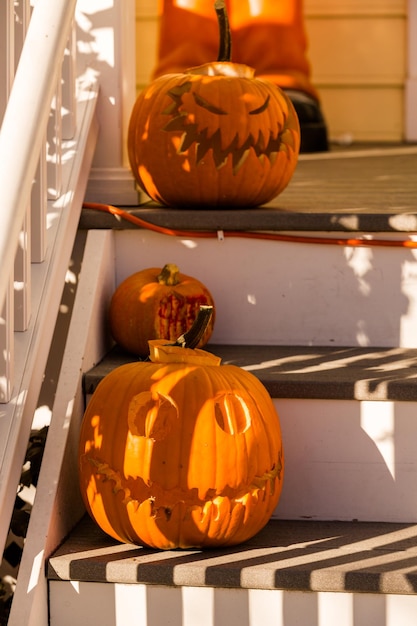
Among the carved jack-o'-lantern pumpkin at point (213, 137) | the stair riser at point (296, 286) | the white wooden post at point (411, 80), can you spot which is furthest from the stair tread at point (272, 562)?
the white wooden post at point (411, 80)

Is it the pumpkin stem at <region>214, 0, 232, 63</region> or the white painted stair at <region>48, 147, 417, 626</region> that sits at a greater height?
the pumpkin stem at <region>214, 0, 232, 63</region>

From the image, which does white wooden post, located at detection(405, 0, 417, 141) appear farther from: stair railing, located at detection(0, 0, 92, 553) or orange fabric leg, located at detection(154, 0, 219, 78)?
stair railing, located at detection(0, 0, 92, 553)

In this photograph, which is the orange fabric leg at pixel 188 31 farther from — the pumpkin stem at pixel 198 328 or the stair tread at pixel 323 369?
the pumpkin stem at pixel 198 328

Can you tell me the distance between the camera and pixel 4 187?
118 centimetres

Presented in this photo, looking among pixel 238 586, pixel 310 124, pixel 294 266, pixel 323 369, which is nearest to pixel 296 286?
pixel 294 266

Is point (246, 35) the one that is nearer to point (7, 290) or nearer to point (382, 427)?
point (382, 427)

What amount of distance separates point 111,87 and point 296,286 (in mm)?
638

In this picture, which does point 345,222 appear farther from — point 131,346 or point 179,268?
point 131,346

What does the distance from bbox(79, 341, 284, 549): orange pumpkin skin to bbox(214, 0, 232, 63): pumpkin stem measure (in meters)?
0.84

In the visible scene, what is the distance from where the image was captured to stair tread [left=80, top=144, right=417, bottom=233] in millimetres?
1906

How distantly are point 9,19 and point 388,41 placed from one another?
2657 mm

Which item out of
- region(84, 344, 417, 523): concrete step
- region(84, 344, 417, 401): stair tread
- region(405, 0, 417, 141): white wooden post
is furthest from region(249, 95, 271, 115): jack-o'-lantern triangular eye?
region(405, 0, 417, 141): white wooden post

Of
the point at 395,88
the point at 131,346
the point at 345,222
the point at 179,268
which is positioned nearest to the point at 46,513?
the point at 131,346

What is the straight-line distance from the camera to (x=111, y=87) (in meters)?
2.15
